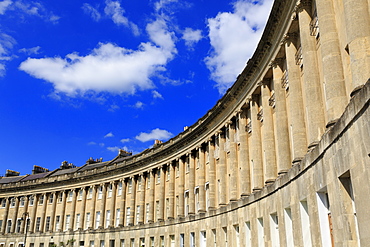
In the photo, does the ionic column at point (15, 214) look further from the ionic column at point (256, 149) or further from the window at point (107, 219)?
the ionic column at point (256, 149)

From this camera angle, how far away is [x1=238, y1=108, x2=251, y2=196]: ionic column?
26766 mm

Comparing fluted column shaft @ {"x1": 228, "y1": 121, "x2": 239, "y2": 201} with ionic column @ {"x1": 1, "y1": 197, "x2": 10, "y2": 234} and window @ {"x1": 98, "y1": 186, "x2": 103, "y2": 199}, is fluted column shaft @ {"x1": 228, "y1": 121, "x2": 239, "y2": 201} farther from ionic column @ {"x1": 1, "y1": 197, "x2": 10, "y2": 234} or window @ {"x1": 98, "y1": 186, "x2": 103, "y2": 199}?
ionic column @ {"x1": 1, "y1": 197, "x2": 10, "y2": 234}

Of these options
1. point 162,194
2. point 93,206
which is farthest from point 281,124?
point 93,206

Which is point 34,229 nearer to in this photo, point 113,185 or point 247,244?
point 113,185

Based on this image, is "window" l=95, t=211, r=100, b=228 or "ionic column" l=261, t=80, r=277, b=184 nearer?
"ionic column" l=261, t=80, r=277, b=184

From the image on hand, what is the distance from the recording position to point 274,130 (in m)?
23.4

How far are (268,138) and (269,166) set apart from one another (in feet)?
5.74

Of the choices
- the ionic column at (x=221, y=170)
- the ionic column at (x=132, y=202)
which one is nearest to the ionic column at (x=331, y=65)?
the ionic column at (x=221, y=170)

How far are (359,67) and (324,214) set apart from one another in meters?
5.68

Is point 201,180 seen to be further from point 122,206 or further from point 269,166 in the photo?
point 122,206

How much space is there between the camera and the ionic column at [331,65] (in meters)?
13.5

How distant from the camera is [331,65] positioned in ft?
46.1

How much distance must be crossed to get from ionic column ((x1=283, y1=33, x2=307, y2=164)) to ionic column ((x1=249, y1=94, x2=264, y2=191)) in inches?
241

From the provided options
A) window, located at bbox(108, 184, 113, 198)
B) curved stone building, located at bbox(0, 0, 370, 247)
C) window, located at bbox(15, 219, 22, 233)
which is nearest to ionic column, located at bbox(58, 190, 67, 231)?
curved stone building, located at bbox(0, 0, 370, 247)
